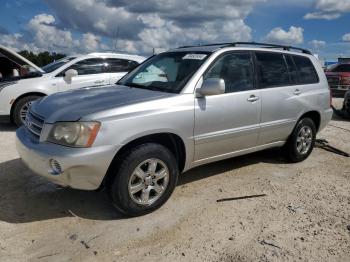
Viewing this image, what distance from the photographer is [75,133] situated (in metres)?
3.46

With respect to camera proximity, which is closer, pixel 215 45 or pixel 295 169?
pixel 215 45

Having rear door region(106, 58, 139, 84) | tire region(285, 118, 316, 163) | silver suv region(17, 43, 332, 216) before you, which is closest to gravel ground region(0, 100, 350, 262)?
silver suv region(17, 43, 332, 216)

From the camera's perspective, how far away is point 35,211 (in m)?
3.96

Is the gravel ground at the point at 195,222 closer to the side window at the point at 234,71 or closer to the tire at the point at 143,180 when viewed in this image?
the tire at the point at 143,180

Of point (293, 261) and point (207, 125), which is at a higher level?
point (207, 125)

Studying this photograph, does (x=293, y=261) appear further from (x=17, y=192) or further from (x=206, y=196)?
(x=17, y=192)

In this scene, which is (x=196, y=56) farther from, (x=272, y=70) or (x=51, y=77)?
(x=51, y=77)

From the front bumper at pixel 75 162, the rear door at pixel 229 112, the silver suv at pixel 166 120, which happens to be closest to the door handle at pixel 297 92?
the silver suv at pixel 166 120

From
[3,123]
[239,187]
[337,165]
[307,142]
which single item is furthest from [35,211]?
[3,123]

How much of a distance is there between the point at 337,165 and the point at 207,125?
111 inches

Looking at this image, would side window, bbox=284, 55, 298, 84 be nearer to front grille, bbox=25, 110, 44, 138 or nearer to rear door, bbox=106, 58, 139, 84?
front grille, bbox=25, 110, 44, 138

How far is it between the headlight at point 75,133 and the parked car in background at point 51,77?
4.39 metres

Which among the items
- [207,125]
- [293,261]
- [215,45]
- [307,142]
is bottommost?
[293,261]

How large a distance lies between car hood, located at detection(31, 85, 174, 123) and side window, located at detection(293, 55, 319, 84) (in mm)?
2579
